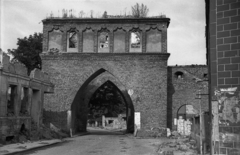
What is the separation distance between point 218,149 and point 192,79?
20.4 metres

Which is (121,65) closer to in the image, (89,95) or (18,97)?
(89,95)

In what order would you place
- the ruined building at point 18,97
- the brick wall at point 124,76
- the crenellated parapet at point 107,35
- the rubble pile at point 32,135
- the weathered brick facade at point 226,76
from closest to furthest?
the weathered brick facade at point 226,76, the ruined building at point 18,97, the rubble pile at point 32,135, the brick wall at point 124,76, the crenellated parapet at point 107,35

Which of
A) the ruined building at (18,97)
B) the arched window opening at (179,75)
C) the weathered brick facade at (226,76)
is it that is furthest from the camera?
the arched window opening at (179,75)

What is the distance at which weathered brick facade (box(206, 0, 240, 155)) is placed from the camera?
5.00m

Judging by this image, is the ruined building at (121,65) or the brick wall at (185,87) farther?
the brick wall at (185,87)

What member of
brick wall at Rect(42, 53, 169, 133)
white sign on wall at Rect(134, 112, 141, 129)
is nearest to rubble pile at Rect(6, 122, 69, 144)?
brick wall at Rect(42, 53, 169, 133)

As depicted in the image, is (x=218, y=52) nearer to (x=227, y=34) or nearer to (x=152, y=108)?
(x=227, y=34)

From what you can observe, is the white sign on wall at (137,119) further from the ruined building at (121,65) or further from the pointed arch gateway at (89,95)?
the pointed arch gateway at (89,95)

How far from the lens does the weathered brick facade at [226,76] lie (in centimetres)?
500

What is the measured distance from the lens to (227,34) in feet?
17.0

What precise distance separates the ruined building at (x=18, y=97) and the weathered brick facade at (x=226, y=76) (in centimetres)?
1150

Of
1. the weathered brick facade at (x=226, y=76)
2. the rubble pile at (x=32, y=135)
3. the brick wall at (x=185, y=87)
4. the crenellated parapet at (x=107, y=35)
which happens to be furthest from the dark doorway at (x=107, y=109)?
the weathered brick facade at (x=226, y=76)

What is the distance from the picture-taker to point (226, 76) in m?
5.09

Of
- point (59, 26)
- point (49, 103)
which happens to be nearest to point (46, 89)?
point (49, 103)
